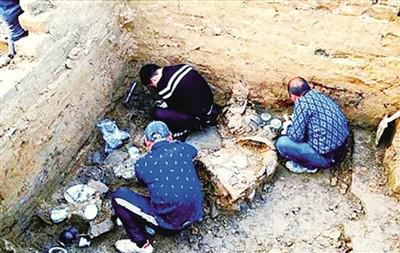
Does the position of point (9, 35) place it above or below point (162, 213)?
above

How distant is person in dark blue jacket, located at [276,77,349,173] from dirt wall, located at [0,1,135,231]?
173 cm

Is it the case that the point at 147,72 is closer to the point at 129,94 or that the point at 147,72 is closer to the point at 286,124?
the point at 129,94

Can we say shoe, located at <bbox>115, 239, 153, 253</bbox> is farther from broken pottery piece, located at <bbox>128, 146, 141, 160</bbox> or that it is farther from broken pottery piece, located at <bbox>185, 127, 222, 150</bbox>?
broken pottery piece, located at <bbox>185, 127, 222, 150</bbox>

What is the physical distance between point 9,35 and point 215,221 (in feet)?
7.81

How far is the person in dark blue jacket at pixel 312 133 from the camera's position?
5926mm

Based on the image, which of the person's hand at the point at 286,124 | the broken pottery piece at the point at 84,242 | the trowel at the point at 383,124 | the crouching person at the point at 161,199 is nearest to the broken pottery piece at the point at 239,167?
the person's hand at the point at 286,124

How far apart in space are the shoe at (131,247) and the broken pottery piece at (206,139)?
1278 millimetres

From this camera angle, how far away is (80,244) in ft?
18.2

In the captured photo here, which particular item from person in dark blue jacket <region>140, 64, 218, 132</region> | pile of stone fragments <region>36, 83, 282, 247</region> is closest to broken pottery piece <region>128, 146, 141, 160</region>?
pile of stone fragments <region>36, 83, 282, 247</region>

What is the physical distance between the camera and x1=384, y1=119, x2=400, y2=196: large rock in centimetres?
573

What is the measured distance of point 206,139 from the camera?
6.55m

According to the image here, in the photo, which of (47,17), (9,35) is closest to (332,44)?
(47,17)

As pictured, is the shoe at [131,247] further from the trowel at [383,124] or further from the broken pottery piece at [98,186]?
the trowel at [383,124]

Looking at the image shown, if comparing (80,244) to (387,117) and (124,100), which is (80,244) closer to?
(124,100)
